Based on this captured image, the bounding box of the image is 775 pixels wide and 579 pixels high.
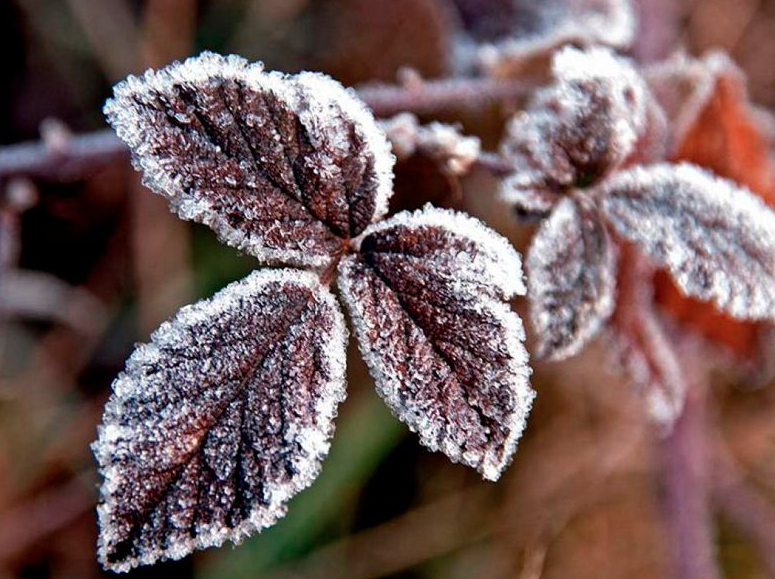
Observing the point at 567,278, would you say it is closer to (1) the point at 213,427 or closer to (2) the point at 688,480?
(1) the point at 213,427

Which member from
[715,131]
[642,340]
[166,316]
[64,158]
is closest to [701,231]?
[642,340]

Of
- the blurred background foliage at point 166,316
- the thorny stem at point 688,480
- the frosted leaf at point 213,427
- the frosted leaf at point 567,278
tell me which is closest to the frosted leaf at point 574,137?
the frosted leaf at point 567,278

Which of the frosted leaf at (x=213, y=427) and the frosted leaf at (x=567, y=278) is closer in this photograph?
the frosted leaf at (x=213, y=427)

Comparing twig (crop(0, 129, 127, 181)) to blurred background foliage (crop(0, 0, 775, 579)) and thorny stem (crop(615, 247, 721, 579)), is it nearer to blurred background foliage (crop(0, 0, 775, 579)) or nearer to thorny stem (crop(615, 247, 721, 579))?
blurred background foliage (crop(0, 0, 775, 579))

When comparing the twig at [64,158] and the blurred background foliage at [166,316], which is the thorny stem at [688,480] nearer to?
the blurred background foliage at [166,316]

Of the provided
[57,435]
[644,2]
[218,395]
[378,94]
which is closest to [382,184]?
[218,395]

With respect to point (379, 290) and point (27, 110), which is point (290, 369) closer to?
point (379, 290)

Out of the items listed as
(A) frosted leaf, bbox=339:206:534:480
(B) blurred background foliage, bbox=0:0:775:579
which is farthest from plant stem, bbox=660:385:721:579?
(A) frosted leaf, bbox=339:206:534:480
